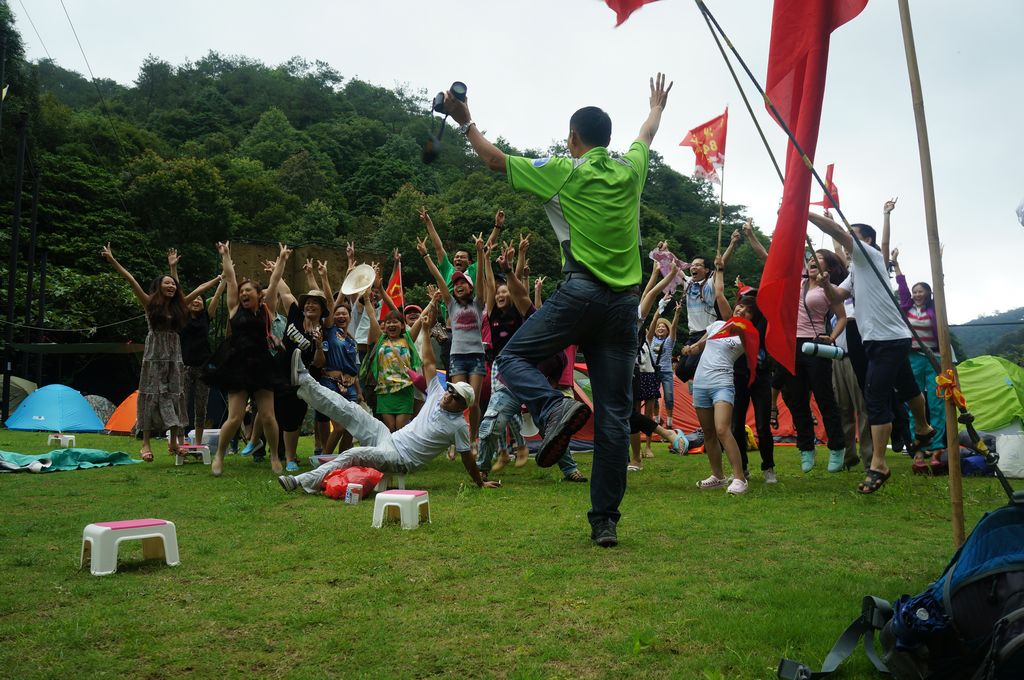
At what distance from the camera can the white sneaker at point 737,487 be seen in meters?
6.80


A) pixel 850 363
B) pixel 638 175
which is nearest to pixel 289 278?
pixel 850 363

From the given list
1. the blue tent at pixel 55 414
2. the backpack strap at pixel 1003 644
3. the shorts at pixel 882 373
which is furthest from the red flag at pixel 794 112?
the blue tent at pixel 55 414

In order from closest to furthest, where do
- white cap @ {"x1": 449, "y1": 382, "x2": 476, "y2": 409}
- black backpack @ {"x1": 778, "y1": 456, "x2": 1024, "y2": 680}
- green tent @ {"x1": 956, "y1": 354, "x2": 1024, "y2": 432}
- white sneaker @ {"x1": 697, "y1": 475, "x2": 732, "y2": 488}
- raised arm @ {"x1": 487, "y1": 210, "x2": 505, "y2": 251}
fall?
black backpack @ {"x1": 778, "y1": 456, "x2": 1024, "y2": 680} → white cap @ {"x1": 449, "y1": 382, "x2": 476, "y2": 409} → white sneaker @ {"x1": 697, "y1": 475, "x2": 732, "y2": 488} → raised arm @ {"x1": 487, "y1": 210, "x2": 505, "y2": 251} → green tent @ {"x1": 956, "y1": 354, "x2": 1024, "y2": 432}

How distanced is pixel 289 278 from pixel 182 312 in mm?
23224

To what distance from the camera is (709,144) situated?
1352 centimetres

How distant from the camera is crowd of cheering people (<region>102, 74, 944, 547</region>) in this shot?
4.37 metres

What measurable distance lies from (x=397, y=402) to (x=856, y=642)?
720cm

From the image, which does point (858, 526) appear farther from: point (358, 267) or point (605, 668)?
point (358, 267)

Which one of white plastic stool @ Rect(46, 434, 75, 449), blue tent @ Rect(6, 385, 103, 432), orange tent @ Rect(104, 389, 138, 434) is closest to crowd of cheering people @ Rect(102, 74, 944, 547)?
white plastic stool @ Rect(46, 434, 75, 449)

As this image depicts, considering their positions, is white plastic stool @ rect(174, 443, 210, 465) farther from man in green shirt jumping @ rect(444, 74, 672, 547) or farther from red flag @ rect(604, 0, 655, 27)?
red flag @ rect(604, 0, 655, 27)

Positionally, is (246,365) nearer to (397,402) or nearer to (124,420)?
(397,402)

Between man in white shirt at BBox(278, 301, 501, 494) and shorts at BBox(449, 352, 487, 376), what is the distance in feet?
5.69

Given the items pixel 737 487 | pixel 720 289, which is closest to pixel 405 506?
pixel 737 487

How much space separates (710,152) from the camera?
44.3ft
